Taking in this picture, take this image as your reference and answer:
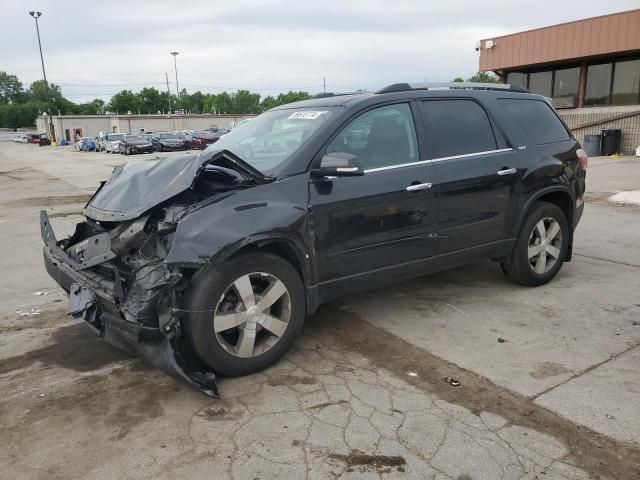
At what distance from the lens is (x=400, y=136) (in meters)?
4.19

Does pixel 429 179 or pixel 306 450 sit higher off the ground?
pixel 429 179

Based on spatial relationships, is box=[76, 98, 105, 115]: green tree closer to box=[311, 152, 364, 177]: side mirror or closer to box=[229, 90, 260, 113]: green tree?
box=[229, 90, 260, 113]: green tree

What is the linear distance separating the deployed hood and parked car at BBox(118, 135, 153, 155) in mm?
37622

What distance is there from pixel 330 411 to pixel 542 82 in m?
24.3

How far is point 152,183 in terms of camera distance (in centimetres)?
371

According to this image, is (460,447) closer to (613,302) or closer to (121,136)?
(613,302)

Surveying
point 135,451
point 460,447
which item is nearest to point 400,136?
point 460,447

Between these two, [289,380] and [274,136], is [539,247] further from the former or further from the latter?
[289,380]

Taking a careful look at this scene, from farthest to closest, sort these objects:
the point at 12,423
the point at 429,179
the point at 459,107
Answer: the point at 459,107 → the point at 429,179 → the point at 12,423

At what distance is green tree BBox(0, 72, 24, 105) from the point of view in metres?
159

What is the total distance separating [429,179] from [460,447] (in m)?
2.11

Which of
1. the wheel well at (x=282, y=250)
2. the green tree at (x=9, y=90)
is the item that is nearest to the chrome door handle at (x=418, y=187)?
the wheel well at (x=282, y=250)

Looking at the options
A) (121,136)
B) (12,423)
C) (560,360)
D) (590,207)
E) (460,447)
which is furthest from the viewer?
(121,136)

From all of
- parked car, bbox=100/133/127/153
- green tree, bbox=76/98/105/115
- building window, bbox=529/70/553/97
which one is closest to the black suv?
building window, bbox=529/70/553/97
